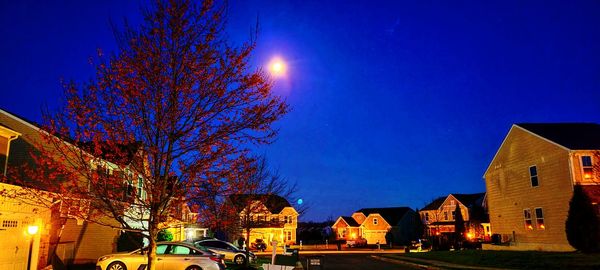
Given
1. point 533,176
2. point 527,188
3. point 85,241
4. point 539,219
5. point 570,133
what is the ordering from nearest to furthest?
point 85,241 → point 539,219 → point 533,176 → point 570,133 → point 527,188

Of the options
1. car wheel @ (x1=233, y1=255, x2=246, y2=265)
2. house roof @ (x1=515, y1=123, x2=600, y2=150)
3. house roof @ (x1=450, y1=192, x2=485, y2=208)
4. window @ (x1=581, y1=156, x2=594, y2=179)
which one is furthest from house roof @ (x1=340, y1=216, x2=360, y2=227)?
car wheel @ (x1=233, y1=255, x2=246, y2=265)

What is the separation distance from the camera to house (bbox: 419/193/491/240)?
2271 inches

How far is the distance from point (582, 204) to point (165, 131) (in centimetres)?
2550

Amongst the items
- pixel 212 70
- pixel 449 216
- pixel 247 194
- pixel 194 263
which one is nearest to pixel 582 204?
pixel 247 194

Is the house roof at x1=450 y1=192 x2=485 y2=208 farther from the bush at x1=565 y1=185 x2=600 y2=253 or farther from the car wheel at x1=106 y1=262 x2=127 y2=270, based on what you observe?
the car wheel at x1=106 y1=262 x2=127 y2=270

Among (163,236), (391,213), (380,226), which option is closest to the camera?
(163,236)

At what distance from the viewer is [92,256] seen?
2677 cm

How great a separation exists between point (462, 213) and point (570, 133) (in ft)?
134

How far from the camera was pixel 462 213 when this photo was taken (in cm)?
7119

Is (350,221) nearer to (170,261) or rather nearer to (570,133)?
(570,133)

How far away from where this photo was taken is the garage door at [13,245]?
1723 cm

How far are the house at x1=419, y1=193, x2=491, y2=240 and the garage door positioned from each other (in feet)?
147

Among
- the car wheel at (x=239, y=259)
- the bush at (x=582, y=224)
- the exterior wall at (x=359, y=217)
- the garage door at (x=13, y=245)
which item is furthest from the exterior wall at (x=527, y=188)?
the exterior wall at (x=359, y=217)

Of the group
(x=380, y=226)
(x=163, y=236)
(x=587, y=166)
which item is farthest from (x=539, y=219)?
(x=380, y=226)
